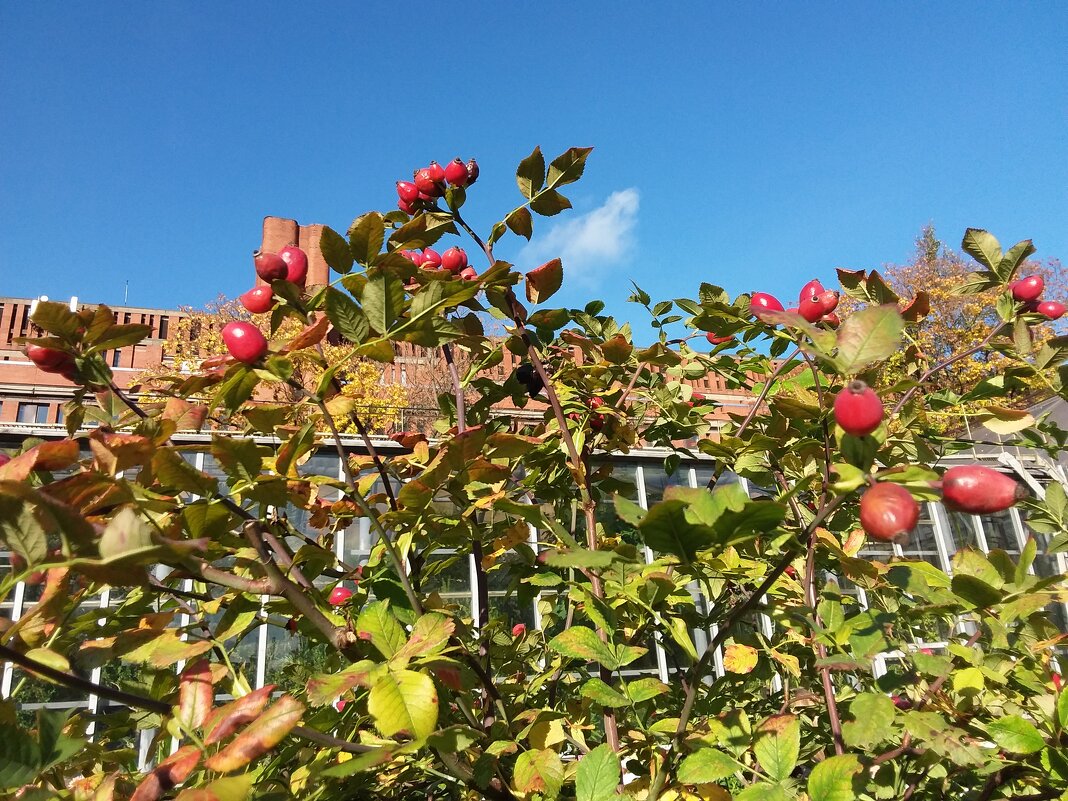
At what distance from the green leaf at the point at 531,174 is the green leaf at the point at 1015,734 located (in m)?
0.84

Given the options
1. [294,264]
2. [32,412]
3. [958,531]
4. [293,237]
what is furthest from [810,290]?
[293,237]

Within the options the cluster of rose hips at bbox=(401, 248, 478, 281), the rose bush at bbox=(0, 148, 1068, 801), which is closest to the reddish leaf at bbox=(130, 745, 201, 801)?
the rose bush at bbox=(0, 148, 1068, 801)

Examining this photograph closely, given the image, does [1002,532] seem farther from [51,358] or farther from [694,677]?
[51,358]

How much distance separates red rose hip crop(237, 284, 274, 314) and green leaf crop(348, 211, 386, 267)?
13cm

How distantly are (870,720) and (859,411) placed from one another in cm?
36

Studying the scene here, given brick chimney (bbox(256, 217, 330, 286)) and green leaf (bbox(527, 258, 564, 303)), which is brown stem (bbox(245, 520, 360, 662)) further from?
brick chimney (bbox(256, 217, 330, 286))

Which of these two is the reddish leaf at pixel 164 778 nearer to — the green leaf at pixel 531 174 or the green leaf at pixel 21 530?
the green leaf at pixel 21 530

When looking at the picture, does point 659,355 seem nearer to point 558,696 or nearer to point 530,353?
point 530,353

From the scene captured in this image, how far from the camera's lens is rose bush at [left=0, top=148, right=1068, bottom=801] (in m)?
0.51

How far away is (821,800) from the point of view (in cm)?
62

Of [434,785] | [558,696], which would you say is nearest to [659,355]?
[558,696]

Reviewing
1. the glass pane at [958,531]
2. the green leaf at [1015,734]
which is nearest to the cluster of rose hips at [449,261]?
the green leaf at [1015,734]

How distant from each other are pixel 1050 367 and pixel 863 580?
0.41 m

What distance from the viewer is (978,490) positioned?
1.47ft
